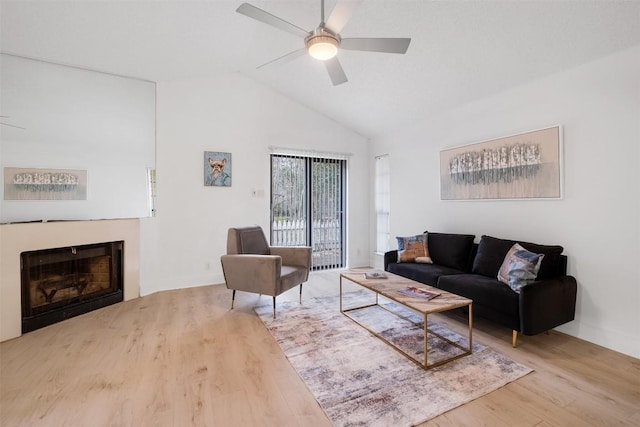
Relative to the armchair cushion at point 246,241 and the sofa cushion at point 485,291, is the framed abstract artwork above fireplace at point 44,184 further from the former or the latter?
the sofa cushion at point 485,291

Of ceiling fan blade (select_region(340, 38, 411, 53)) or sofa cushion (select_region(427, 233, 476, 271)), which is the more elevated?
ceiling fan blade (select_region(340, 38, 411, 53))

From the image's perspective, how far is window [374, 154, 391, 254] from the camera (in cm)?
528

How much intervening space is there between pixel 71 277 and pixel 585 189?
17.6 feet

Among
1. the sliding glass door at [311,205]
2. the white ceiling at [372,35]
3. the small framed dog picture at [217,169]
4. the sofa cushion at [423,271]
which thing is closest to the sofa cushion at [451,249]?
the sofa cushion at [423,271]

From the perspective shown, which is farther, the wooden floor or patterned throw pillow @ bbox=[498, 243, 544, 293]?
patterned throw pillow @ bbox=[498, 243, 544, 293]

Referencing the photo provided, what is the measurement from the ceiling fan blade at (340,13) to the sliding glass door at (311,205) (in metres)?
3.09

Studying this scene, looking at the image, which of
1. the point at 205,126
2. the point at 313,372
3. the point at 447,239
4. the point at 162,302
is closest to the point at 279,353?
the point at 313,372

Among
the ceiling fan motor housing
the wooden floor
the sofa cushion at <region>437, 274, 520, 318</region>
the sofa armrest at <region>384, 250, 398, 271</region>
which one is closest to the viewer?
the wooden floor

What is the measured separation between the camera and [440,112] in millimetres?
4059

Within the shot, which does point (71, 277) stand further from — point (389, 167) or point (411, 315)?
point (389, 167)

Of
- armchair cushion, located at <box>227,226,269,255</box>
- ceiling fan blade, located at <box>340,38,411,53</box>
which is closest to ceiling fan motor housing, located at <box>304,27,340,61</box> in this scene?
ceiling fan blade, located at <box>340,38,411,53</box>

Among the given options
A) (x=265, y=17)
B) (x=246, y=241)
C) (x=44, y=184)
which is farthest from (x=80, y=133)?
(x=265, y=17)

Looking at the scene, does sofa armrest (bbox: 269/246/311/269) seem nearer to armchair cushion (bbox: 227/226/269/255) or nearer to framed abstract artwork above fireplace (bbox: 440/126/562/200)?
armchair cushion (bbox: 227/226/269/255)

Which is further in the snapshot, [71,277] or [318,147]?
[318,147]
